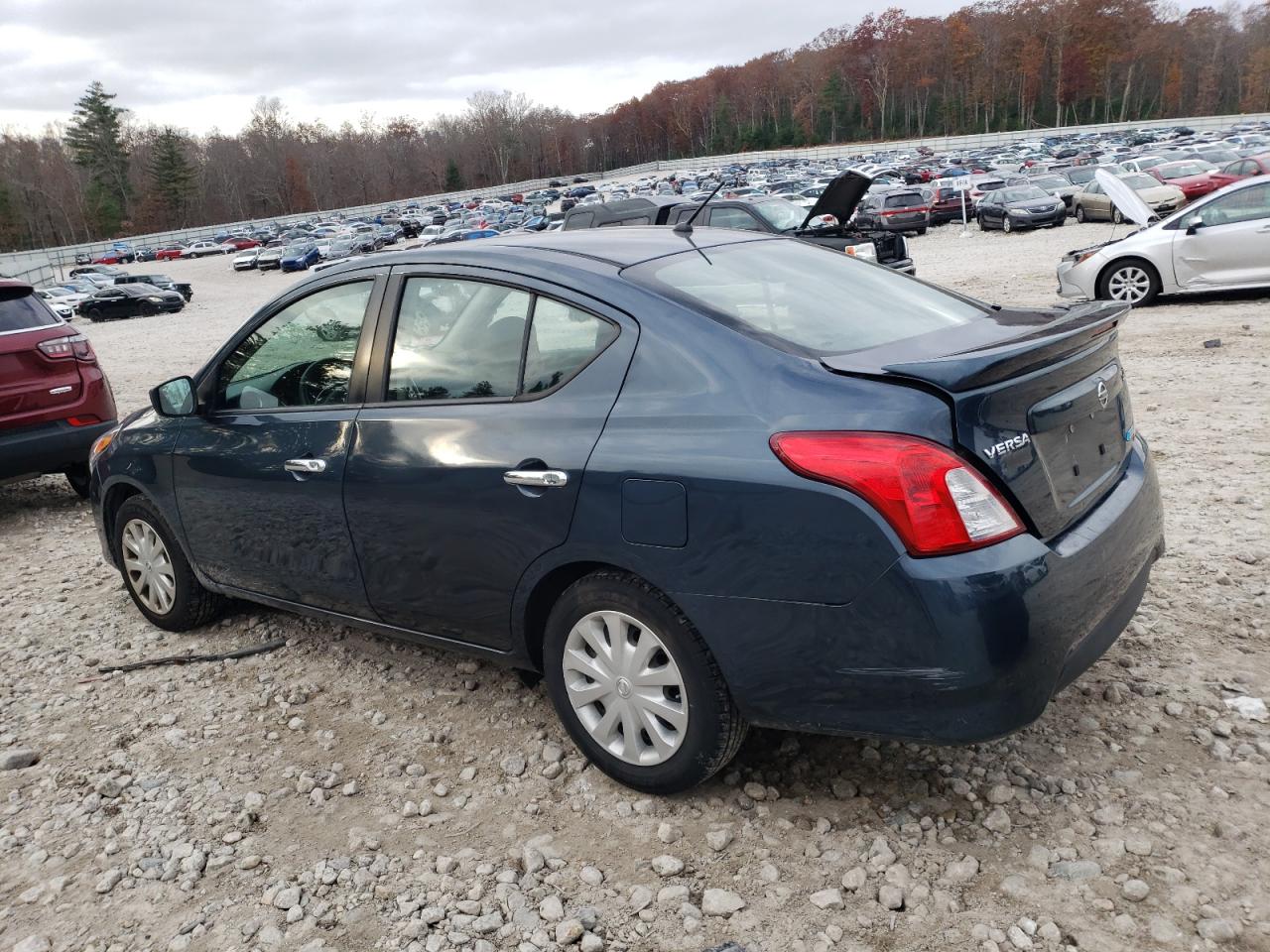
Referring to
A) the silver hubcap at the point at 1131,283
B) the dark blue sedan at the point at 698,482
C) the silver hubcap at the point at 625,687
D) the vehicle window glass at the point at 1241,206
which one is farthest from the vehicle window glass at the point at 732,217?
the silver hubcap at the point at 625,687

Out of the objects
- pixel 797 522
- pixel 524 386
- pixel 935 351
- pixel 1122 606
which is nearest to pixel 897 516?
pixel 797 522

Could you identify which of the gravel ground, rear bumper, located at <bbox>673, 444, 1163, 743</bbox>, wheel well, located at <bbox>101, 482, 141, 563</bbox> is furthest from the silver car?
wheel well, located at <bbox>101, 482, 141, 563</bbox>

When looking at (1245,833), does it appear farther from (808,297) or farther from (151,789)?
(151,789)

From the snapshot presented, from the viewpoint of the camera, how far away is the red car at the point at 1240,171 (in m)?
27.2

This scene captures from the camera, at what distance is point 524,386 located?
10.4 feet

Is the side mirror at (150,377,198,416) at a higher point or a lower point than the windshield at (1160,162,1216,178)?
higher

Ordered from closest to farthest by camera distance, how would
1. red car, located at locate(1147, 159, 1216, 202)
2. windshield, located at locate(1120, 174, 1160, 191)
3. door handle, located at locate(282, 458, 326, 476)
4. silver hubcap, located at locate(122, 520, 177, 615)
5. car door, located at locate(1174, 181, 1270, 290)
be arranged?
1. door handle, located at locate(282, 458, 326, 476)
2. silver hubcap, located at locate(122, 520, 177, 615)
3. car door, located at locate(1174, 181, 1270, 290)
4. windshield, located at locate(1120, 174, 1160, 191)
5. red car, located at locate(1147, 159, 1216, 202)

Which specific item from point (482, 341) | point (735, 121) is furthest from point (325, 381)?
point (735, 121)

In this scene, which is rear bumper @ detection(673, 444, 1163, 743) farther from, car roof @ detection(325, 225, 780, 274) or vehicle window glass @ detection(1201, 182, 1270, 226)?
vehicle window glass @ detection(1201, 182, 1270, 226)

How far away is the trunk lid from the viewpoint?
98.8 inches

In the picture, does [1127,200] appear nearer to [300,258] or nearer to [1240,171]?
[1240,171]

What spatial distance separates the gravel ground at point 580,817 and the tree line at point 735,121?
129009mm

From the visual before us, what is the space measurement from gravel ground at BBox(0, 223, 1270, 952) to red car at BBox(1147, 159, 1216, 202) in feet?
91.9

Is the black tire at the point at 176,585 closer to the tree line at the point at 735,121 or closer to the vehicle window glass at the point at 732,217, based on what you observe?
the vehicle window glass at the point at 732,217
